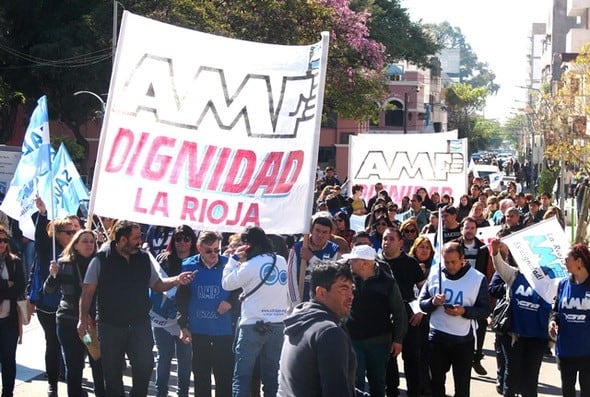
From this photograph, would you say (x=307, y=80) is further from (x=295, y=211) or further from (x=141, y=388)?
(x=141, y=388)

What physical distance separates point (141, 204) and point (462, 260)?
8.50 feet

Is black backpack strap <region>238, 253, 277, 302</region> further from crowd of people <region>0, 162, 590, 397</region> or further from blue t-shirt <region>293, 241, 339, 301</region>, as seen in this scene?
blue t-shirt <region>293, 241, 339, 301</region>

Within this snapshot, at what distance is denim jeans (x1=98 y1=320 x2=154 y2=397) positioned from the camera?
891 centimetres

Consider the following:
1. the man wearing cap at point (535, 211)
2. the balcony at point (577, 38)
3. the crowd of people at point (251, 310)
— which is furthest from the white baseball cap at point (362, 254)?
the balcony at point (577, 38)

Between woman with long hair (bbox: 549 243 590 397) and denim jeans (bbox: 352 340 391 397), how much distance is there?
1.33 meters

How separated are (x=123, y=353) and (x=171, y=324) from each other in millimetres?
815

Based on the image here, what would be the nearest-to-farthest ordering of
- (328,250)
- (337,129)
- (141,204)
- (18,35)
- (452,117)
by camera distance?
1. (141,204)
2. (328,250)
3. (18,35)
4. (337,129)
5. (452,117)

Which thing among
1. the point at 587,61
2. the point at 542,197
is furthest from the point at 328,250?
the point at 587,61

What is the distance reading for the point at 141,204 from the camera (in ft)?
29.7

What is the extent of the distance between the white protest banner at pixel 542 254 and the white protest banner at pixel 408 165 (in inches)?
465

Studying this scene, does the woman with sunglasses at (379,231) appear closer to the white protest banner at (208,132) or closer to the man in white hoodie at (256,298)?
the white protest banner at (208,132)

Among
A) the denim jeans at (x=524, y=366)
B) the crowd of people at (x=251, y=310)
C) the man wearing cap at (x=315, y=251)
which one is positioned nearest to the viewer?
the crowd of people at (x=251, y=310)

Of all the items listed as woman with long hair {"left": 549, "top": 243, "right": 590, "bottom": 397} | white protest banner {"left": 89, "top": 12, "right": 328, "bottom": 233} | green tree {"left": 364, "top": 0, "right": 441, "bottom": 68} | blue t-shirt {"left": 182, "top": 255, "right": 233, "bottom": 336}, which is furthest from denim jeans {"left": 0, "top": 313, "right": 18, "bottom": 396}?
green tree {"left": 364, "top": 0, "right": 441, "bottom": 68}

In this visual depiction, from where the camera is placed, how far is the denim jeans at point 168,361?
9570 mm
